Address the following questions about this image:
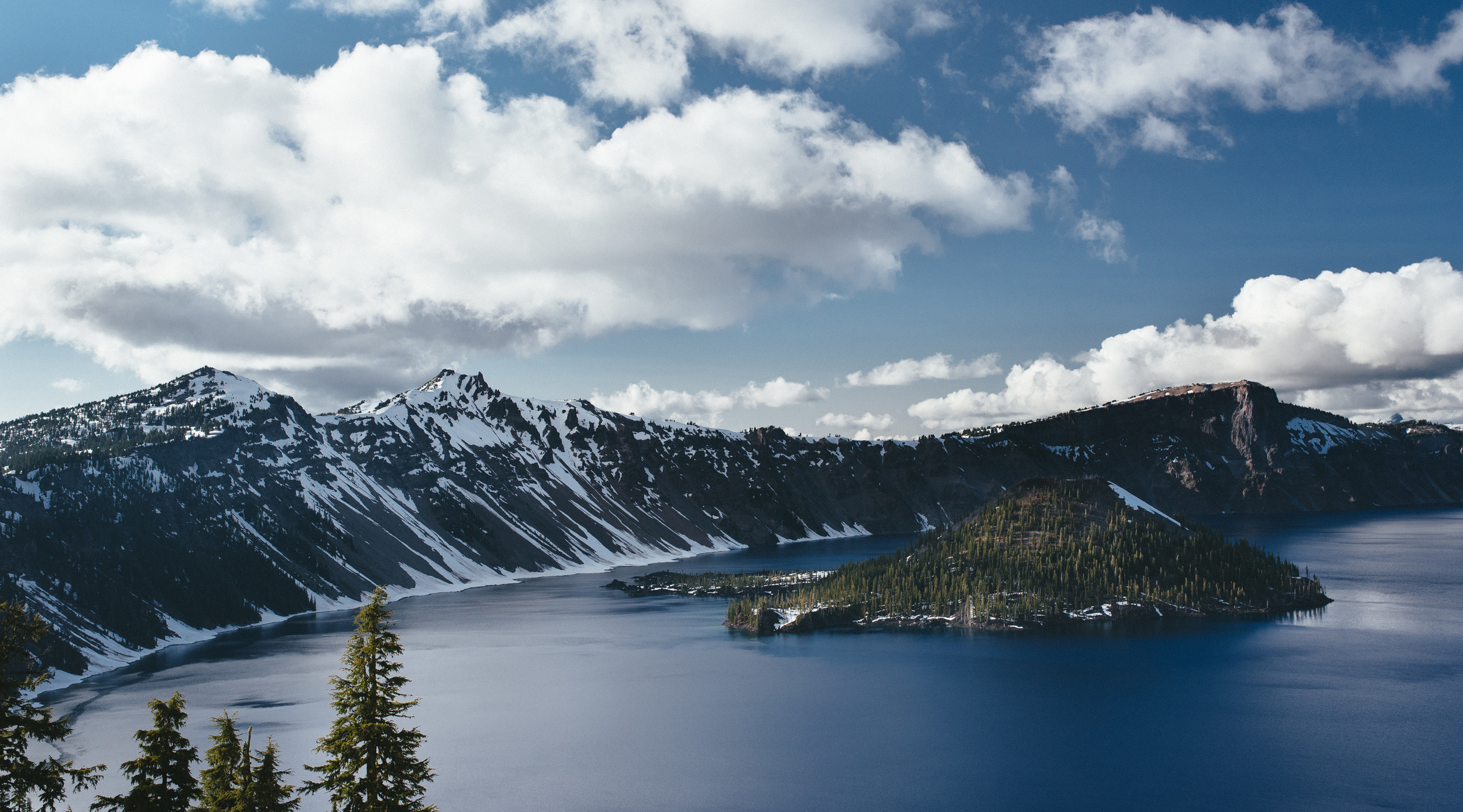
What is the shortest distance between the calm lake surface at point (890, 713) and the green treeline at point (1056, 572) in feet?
30.9

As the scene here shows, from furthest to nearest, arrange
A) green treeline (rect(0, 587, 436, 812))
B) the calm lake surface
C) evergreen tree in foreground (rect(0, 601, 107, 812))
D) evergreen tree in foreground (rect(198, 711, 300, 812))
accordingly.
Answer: the calm lake surface → green treeline (rect(0, 587, 436, 812)) → evergreen tree in foreground (rect(198, 711, 300, 812)) → evergreen tree in foreground (rect(0, 601, 107, 812))

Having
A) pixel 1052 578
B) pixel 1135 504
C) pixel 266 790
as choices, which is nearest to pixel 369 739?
pixel 266 790

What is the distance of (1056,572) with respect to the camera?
147875 mm

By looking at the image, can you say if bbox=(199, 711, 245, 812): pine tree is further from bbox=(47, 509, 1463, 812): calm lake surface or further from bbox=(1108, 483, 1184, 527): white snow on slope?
bbox=(1108, 483, 1184, 527): white snow on slope

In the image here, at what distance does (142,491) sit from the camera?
169 m

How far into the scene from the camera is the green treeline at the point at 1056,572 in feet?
469

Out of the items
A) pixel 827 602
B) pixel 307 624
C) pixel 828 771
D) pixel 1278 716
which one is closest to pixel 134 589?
pixel 307 624

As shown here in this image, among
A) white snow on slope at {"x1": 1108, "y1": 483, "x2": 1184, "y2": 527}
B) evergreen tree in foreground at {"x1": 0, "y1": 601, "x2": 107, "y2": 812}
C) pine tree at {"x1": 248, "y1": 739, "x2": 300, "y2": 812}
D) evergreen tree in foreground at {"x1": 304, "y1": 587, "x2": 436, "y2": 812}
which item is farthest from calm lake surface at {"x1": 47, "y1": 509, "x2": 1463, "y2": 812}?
evergreen tree in foreground at {"x1": 0, "y1": 601, "x2": 107, "y2": 812}

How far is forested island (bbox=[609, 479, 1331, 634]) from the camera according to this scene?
142 m

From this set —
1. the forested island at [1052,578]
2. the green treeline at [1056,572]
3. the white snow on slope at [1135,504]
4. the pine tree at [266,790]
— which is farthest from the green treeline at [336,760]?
the white snow on slope at [1135,504]

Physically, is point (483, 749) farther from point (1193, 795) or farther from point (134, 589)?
point (134, 589)

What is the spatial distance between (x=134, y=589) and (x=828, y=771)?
407 ft

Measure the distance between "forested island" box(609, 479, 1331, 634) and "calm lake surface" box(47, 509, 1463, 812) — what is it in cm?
749

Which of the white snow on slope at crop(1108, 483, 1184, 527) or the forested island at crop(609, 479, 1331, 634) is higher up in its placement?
the white snow on slope at crop(1108, 483, 1184, 527)
